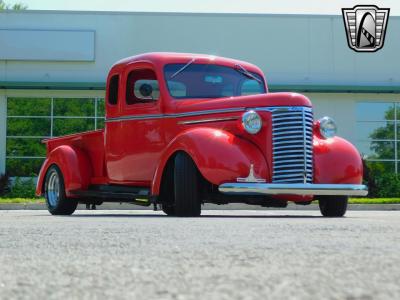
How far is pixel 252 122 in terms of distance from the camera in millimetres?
9148

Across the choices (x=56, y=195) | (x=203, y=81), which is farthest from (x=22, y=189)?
(x=203, y=81)

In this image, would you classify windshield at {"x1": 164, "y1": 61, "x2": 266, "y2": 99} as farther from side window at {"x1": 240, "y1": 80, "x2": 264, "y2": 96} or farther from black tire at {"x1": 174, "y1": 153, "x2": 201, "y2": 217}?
black tire at {"x1": 174, "y1": 153, "x2": 201, "y2": 217}

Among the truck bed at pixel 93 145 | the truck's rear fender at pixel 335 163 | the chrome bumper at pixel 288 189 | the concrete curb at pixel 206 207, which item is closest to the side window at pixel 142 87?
the truck bed at pixel 93 145

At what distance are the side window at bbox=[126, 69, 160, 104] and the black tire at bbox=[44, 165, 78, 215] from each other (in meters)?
1.77

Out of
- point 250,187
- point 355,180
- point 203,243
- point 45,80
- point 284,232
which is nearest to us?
point 203,243

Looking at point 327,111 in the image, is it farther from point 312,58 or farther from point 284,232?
point 284,232

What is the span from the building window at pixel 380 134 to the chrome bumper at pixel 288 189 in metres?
18.1

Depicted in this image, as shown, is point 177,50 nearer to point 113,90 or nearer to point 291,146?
point 113,90

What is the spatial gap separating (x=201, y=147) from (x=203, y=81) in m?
1.80

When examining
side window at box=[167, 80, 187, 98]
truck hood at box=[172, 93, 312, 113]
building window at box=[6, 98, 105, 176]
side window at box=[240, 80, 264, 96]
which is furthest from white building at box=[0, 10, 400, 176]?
truck hood at box=[172, 93, 312, 113]

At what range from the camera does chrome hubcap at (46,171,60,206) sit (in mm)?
11922

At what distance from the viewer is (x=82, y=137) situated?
38.6ft

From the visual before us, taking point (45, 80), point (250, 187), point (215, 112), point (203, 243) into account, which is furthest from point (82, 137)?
point (45, 80)

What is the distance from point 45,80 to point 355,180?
18.4 m
